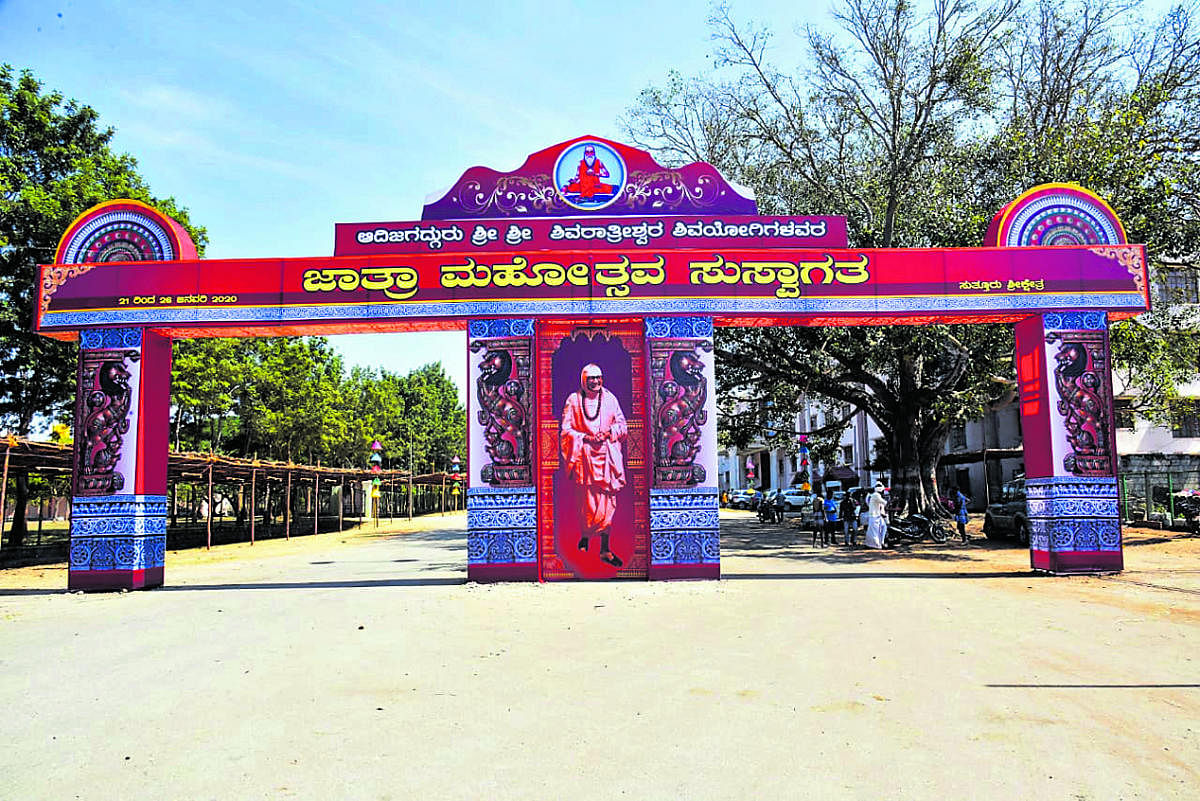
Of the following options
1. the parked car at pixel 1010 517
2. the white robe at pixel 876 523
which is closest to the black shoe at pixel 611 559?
the white robe at pixel 876 523

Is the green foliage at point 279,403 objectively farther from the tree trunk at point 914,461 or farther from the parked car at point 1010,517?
the parked car at point 1010,517

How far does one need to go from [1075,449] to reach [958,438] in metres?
26.5

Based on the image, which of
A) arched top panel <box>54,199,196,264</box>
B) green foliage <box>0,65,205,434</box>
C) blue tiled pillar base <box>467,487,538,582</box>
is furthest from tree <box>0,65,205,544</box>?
blue tiled pillar base <box>467,487,538,582</box>

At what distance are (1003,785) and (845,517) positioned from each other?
643 inches

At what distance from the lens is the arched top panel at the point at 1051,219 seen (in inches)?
466

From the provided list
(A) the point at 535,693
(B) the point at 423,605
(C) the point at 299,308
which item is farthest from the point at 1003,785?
(C) the point at 299,308

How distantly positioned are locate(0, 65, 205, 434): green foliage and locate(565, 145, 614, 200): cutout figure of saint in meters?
14.7

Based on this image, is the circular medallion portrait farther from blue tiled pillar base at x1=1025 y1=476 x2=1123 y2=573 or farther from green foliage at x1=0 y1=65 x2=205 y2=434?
green foliage at x1=0 y1=65 x2=205 y2=434

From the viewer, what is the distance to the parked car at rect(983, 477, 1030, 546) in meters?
18.2

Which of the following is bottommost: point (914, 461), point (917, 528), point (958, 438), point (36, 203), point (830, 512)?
point (917, 528)

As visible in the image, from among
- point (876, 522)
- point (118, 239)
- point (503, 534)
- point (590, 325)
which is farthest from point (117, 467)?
point (876, 522)

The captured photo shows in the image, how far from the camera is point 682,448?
11.3m

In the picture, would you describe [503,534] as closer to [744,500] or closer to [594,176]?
[594,176]

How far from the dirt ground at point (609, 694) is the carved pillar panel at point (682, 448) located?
76 centimetres
